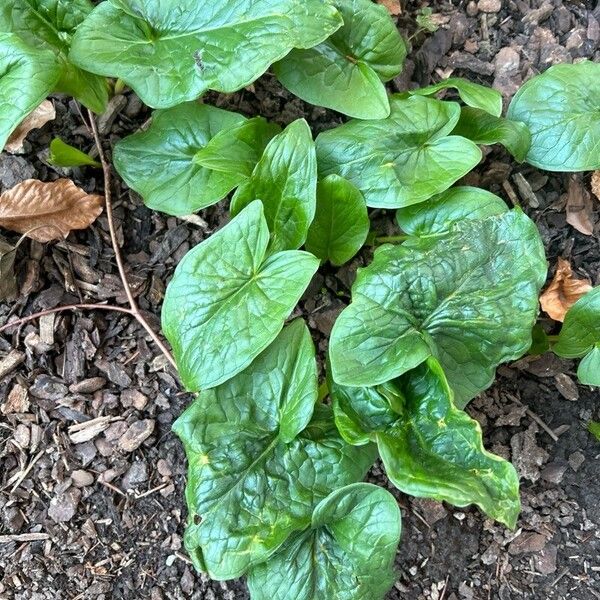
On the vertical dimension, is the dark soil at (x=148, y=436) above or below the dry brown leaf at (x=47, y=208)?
below

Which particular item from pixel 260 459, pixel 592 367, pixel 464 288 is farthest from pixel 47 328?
pixel 592 367

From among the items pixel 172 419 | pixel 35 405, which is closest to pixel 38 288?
pixel 35 405

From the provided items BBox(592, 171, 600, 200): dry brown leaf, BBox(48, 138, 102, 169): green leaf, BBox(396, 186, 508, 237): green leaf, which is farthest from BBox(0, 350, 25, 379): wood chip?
BBox(592, 171, 600, 200): dry brown leaf

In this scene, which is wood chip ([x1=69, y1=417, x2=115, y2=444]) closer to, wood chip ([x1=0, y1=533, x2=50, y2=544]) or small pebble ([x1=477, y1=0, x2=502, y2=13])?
wood chip ([x1=0, y1=533, x2=50, y2=544])

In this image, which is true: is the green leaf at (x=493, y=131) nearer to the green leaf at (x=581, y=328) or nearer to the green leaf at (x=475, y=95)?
the green leaf at (x=475, y=95)

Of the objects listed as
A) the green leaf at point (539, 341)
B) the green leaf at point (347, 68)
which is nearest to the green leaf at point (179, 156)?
the green leaf at point (347, 68)
